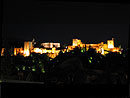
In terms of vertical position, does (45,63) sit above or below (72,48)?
below

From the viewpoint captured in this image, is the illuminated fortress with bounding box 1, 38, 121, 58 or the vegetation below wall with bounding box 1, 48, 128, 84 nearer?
the vegetation below wall with bounding box 1, 48, 128, 84

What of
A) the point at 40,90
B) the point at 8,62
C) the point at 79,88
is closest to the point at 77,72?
the point at 79,88

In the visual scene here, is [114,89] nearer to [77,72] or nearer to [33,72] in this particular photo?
[77,72]

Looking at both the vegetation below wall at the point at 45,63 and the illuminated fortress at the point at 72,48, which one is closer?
the vegetation below wall at the point at 45,63

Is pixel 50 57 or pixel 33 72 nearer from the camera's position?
pixel 33 72

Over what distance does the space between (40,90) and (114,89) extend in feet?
2.40

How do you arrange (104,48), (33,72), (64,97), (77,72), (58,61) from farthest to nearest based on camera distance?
(104,48) < (33,72) < (58,61) < (77,72) < (64,97)

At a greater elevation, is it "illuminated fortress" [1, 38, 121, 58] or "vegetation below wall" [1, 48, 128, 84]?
"illuminated fortress" [1, 38, 121, 58]

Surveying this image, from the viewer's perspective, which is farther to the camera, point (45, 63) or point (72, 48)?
point (45, 63)

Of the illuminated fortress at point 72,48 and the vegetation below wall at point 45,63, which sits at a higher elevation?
the illuminated fortress at point 72,48

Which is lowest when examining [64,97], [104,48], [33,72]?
[33,72]

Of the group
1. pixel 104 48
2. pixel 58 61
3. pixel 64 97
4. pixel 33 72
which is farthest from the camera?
pixel 104 48

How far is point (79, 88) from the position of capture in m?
1.45

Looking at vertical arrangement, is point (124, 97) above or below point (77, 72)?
below
